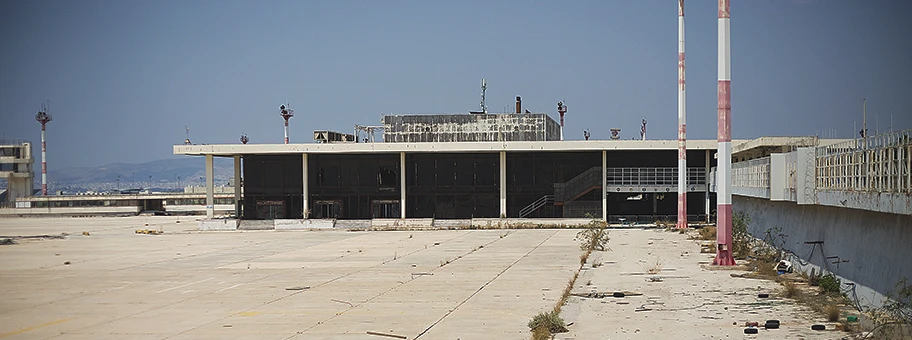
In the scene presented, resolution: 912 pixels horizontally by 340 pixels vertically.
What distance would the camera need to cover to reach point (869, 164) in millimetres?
17000

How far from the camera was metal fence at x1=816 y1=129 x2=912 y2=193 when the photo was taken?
15109mm

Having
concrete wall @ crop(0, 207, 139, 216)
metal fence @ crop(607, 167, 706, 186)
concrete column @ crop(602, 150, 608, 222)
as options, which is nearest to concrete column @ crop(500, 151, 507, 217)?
concrete column @ crop(602, 150, 608, 222)

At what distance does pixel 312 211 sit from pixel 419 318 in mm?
50780

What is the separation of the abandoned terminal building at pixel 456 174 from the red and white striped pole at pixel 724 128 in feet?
112

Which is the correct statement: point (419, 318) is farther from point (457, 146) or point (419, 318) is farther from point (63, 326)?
point (457, 146)

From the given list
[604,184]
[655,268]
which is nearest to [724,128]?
[655,268]

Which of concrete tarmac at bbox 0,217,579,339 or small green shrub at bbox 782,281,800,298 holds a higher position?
small green shrub at bbox 782,281,800,298

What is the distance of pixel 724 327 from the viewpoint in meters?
17.8

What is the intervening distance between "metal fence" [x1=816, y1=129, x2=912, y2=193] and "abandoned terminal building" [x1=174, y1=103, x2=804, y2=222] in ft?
139

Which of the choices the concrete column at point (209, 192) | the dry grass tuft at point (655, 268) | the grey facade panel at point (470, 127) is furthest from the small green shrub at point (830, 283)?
the concrete column at point (209, 192)

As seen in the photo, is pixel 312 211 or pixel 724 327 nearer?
pixel 724 327

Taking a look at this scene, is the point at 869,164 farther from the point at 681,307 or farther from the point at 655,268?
the point at 655,268

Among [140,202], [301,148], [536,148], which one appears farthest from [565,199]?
[140,202]

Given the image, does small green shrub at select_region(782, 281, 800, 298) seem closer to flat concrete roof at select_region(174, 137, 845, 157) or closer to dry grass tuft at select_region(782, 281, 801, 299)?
dry grass tuft at select_region(782, 281, 801, 299)
